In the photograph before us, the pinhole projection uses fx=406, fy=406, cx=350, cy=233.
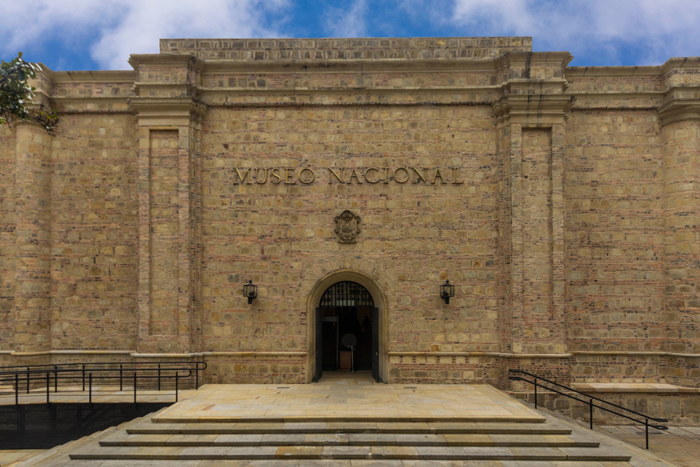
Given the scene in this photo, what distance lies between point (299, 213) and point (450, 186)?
15.5 ft

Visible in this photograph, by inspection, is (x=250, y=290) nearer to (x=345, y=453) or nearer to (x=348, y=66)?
(x=345, y=453)

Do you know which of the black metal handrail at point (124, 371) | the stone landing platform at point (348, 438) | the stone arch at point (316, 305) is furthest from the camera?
the stone arch at point (316, 305)

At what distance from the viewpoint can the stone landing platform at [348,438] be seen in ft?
26.0

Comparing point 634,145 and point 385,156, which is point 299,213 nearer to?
point 385,156

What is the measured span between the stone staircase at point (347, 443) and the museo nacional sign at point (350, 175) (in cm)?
673

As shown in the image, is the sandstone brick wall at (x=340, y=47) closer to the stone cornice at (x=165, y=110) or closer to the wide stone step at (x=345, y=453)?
the stone cornice at (x=165, y=110)

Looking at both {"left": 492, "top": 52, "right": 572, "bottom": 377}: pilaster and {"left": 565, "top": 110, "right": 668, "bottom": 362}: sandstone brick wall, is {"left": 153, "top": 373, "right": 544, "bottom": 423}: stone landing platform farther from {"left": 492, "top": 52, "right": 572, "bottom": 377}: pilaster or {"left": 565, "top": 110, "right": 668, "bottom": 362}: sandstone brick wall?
{"left": 565, "top": 110, "right": 668, "bottom": 362}: sandstone brick wall

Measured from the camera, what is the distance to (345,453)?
26.2ft

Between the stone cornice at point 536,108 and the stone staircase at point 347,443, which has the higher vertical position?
the stone cornice at point 536,108

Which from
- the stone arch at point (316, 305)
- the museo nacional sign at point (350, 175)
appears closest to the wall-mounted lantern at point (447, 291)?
the stone arch at point (316, 305)

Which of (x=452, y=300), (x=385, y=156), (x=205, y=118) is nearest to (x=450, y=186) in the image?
(x=385, y=156)

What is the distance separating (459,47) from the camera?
42.0ft

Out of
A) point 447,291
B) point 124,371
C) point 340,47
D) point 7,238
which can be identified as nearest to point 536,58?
point 340,47

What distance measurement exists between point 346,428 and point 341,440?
1.27 feet
